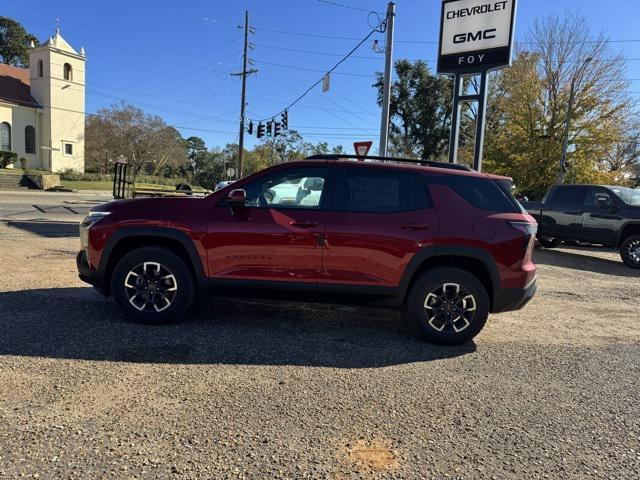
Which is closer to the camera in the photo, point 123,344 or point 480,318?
point 123,344

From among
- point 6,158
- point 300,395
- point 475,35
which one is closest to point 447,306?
point 300,395

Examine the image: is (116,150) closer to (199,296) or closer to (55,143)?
(55,143)

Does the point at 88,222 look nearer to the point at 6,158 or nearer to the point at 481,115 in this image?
the point at 481,115

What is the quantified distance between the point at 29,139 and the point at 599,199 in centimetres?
5191

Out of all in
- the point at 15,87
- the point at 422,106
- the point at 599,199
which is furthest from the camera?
the point at 15,87

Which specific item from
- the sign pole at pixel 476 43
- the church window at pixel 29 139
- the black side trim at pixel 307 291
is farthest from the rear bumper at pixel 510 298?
the church window at pixel 29 139

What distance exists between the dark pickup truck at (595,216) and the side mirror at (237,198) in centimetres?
1054

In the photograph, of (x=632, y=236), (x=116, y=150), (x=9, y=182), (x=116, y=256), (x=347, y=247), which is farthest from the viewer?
(x=116, y=150)

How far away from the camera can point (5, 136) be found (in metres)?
46.4

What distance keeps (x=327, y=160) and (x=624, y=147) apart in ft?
140

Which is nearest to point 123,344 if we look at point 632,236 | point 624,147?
point 632,236

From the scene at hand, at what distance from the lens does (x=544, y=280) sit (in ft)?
30.1

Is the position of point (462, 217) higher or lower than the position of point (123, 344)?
higher

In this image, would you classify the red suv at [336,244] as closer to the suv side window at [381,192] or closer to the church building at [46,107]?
the suv side window at [381,192]
